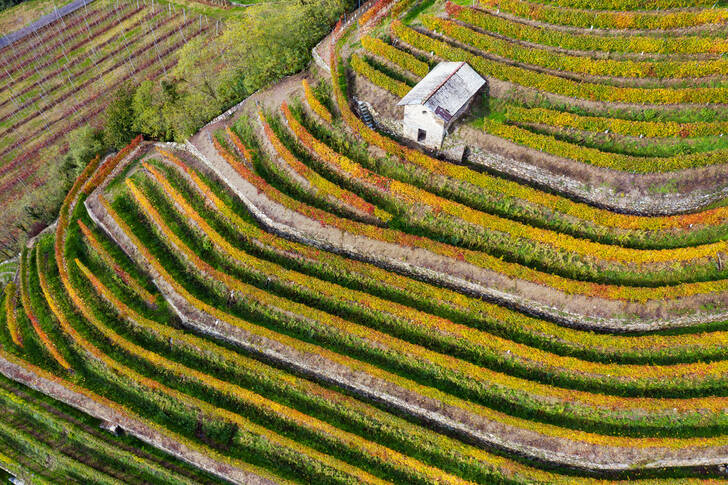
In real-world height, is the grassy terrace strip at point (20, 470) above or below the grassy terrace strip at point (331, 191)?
below

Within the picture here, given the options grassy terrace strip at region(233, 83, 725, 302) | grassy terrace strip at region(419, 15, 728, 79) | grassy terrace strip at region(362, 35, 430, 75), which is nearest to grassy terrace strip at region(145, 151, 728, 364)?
grassy terrace strip at region(233, 83, 725, 302)

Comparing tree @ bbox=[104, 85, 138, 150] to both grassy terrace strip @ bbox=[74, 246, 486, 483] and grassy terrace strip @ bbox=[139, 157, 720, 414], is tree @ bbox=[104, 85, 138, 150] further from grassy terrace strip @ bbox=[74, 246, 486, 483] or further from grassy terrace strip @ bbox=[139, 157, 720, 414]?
grassy terrace strip @ bbox=[74, 246, 486, 483]

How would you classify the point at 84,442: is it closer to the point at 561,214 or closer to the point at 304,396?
the point at 304,396

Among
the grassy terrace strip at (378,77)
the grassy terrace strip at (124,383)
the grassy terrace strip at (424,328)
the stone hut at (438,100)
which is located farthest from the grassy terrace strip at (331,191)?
the grassy terrace strip at (124,383)

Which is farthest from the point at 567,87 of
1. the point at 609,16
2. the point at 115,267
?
the point at 115,267

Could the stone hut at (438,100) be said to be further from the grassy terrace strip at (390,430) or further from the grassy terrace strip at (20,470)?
the grassy terrace strip at (20,470)

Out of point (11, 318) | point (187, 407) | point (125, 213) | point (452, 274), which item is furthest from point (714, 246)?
point (11, 318)
